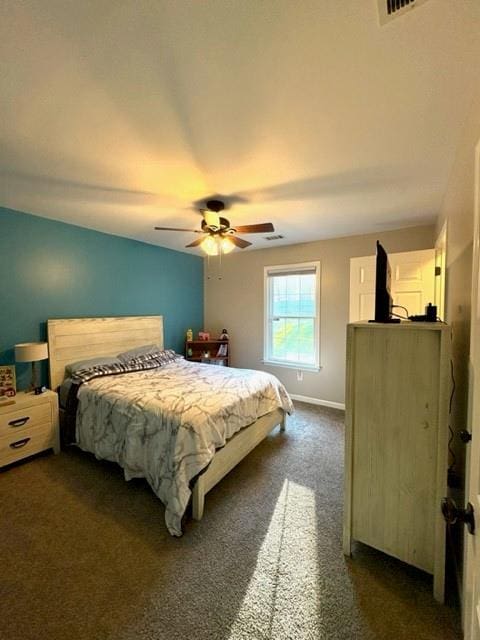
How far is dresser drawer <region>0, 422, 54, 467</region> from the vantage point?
233cm

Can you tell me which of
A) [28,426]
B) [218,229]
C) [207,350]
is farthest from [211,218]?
[207,350]

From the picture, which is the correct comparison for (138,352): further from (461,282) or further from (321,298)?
(461,282)

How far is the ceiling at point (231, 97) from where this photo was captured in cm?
96

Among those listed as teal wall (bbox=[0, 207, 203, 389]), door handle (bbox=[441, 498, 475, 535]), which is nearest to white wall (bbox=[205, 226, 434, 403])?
teal wall (bbox=[0, 207, 203, 389])

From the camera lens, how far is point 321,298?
12.8 feet

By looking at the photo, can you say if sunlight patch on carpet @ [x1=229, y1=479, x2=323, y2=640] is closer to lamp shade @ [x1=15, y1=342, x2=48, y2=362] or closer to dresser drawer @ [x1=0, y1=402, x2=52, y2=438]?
dresser drawer @ [x1=0, y1=402, x2=52, y2=438]

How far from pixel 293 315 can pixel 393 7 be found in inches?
137

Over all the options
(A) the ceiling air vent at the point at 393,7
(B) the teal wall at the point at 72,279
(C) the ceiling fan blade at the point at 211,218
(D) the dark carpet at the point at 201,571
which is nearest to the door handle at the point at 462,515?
(D) the dark carpet at the point at 201,571

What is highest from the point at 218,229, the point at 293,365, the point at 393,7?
the point at 393,7

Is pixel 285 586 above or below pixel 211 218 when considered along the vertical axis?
below

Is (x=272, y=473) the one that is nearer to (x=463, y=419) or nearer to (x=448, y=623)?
(x=448, y=623)

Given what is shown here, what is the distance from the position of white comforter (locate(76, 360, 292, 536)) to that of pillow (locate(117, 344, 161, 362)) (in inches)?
17.2

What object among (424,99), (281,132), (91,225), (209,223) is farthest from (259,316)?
(424,99)

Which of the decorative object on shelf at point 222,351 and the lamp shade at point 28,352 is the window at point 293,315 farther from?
the lamp shade at point 28,352
